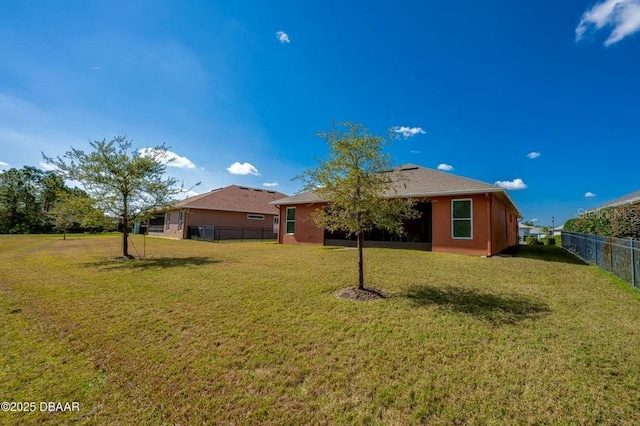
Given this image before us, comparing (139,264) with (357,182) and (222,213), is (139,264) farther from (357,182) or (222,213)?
(222,213)

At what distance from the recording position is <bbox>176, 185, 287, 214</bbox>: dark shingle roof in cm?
2484

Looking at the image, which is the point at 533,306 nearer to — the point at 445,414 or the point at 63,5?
the point at 445,414

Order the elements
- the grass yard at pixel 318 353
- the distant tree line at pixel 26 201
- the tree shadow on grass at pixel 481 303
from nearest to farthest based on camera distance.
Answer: the grass yard at pixel 318 353
the tree shadow on grass at pixel 481 303
the distant tree line at pixel 26 201

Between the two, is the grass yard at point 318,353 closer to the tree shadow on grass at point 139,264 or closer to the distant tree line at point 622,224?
the tree shadow on grass at point 139,264

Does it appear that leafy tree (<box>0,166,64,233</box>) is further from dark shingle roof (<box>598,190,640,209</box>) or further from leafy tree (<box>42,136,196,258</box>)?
dark shingle roof (<box>598,190,640,209</box>)

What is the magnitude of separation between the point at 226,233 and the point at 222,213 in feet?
7.76

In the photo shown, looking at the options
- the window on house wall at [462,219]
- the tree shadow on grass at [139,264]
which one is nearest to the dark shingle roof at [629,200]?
the window on house wall at [462,219]

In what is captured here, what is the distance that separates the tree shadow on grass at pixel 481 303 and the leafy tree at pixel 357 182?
4.70 feet

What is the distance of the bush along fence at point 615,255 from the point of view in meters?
6.98

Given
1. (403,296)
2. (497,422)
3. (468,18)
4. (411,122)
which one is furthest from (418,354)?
(411,122)

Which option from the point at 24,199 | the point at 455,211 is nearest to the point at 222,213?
the point at 455,211

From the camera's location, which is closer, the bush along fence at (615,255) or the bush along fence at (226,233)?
the bush along fence at (615,255)

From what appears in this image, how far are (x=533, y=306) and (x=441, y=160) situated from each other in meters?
17.2

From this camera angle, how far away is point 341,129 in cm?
660
